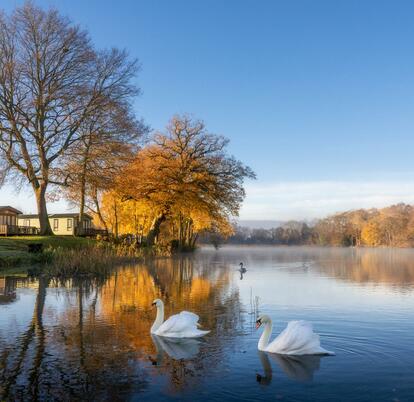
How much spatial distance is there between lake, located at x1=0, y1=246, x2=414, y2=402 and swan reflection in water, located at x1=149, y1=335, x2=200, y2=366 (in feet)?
0.07

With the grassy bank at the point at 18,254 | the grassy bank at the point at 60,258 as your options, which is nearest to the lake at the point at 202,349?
the grassy bank at the point at 60,258

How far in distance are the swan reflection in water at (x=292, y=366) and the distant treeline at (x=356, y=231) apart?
102m

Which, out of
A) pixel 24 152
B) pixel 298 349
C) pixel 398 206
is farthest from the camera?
pixel 398 206

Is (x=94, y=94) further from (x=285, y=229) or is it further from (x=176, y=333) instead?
(x=285, y=229)

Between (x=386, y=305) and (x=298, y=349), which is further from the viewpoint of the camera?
(x=386, y=305)

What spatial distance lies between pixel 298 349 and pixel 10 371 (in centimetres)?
507

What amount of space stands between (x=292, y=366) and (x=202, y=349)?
197 centimetres

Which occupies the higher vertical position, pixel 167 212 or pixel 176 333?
pixel 167 212

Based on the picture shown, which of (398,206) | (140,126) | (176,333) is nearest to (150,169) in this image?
(140,126)

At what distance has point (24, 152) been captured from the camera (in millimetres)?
41719

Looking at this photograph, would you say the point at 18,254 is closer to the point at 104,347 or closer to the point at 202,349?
the point at 104,347

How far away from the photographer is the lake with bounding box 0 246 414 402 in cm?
746

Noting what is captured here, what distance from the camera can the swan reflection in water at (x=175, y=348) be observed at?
9.44m

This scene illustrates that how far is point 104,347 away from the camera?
32.9ft
